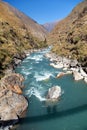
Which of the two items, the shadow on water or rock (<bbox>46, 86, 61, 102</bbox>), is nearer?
the shadow on water

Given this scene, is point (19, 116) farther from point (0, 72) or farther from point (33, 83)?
point (0, 72)

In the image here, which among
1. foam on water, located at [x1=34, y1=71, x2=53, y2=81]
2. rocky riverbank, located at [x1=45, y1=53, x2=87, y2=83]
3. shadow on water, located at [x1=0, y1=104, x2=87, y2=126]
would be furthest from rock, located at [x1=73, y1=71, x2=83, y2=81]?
shadow on water, located at [x1=0, y1=104, x2=87, y2=126]

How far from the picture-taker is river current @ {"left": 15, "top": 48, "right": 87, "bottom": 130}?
1104 inches

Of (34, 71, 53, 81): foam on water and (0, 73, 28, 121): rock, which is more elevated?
(34, 71, 53, 81): foam on water

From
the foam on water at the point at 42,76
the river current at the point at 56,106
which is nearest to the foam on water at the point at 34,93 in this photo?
the river current at the point at 56,106

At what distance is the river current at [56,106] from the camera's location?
1104 inches

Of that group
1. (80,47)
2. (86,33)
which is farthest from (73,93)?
(86,33)

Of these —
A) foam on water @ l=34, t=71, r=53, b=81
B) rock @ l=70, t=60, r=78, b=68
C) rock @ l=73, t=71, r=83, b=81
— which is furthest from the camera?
rock @ l=70, t=60, r=78, b=68

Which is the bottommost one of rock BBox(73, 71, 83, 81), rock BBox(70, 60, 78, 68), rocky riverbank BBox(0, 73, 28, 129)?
rocky riverbank BBox(0, 73, 28, 129)

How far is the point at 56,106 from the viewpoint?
32906 millimetres

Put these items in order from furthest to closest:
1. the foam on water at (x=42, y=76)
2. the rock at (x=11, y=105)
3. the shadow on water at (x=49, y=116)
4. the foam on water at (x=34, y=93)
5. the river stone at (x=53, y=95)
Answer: the foam on water at (x=42, y=76) < the foam on water at (x=34, y=93) < the river stone at (x=53, y=95) < the rock at (x=11, y=105) < the shadow on water at (x=49, y=116)

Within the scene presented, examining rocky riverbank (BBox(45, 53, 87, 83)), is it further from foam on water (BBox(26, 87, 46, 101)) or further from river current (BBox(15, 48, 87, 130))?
foam on water (BBox(26, 87, 46, 101))

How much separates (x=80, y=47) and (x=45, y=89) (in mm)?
25787

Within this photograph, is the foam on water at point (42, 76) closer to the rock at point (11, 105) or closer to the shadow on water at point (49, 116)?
the rock at point (11, 105)
